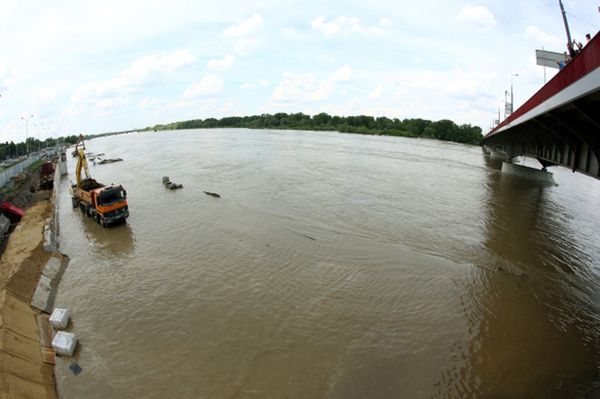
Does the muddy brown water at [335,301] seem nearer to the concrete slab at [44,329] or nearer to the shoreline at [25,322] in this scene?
the shoreline at [25,322]

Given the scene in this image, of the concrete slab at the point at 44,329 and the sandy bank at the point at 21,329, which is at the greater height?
the sandy bank at the point at 21,329

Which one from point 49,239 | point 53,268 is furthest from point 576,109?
point 49,239

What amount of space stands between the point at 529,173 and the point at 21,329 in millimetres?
49224

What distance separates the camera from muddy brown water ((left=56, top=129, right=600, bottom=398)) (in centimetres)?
947

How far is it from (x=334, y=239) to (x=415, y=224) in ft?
20.9

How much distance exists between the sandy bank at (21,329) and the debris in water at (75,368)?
1.64 ft

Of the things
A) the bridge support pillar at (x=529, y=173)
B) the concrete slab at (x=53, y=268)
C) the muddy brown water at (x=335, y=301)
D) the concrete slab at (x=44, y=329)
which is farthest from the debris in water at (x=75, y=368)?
the bridge support pillar at (x=529, y=173)

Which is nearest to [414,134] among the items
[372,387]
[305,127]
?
[305,127]

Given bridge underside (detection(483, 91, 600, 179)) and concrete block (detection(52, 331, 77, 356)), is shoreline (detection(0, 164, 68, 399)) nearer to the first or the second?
concrete block (detection(52, 331, 77, 356))

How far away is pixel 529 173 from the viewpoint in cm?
4159

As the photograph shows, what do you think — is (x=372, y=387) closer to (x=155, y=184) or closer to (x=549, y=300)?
(x=549, y=300)

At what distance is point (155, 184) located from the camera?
1527 inches

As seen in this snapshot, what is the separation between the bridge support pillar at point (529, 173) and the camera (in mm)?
39094

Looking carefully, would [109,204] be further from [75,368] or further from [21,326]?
[75,368]
